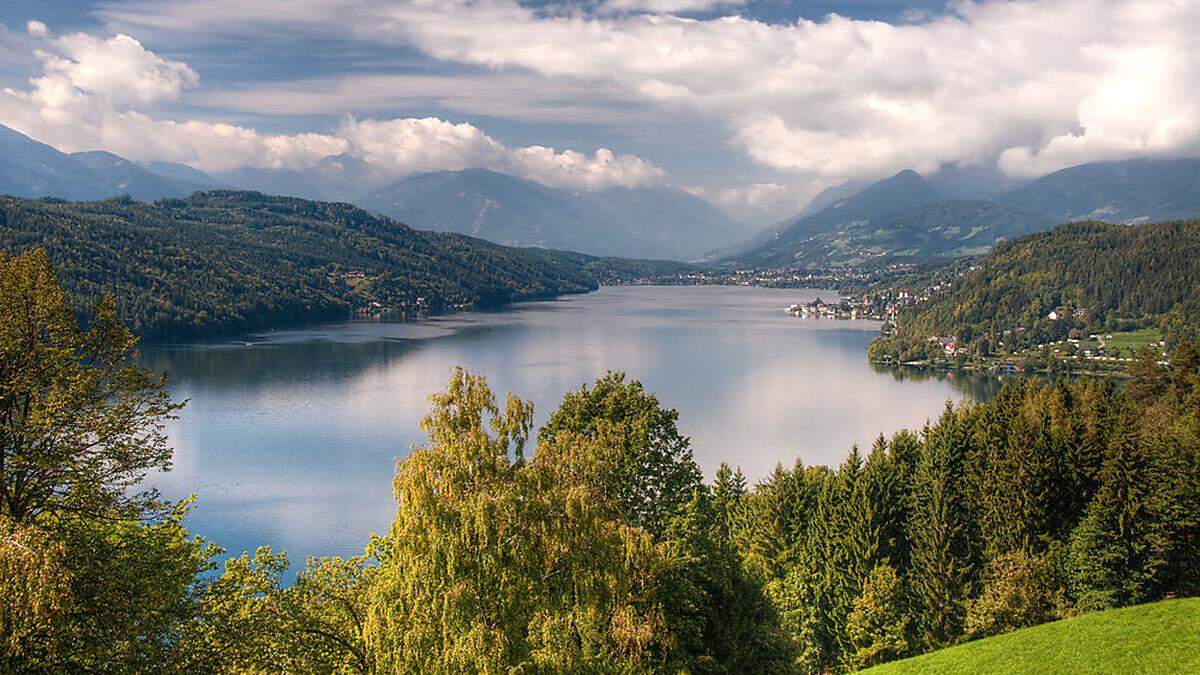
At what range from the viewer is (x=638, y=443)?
2188cm

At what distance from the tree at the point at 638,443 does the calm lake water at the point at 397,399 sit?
6.60 meters

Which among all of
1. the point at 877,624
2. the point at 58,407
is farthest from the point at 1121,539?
the point at 58,407

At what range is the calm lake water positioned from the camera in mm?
54281

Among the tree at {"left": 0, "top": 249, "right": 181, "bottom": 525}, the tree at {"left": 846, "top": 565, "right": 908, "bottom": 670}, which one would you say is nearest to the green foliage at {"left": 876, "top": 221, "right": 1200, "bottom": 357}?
the tree at {"left": 846, "top": 565, "right": 908, "bottom": 670}

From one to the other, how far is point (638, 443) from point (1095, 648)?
41.0 feet

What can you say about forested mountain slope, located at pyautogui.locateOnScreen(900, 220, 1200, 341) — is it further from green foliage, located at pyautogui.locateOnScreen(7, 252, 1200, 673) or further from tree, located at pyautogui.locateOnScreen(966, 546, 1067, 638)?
green foliage, located at pyautogui.locateOnScreen(7, 252, 1200, 673)

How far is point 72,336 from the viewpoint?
491 inches

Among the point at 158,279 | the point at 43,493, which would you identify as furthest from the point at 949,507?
the point at 158,279

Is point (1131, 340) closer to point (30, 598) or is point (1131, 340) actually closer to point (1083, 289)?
point (1083, 289)

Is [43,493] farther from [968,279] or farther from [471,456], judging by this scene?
[968,279]

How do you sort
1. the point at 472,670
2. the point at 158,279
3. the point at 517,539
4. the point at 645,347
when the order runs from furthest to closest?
the point at 158,279, the point at 645,347, the point at 517,539, the point at 472,670

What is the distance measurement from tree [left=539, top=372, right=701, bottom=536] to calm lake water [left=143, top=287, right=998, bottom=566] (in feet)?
21.7

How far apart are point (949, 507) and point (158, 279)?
17021cm

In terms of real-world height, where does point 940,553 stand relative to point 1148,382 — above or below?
below
